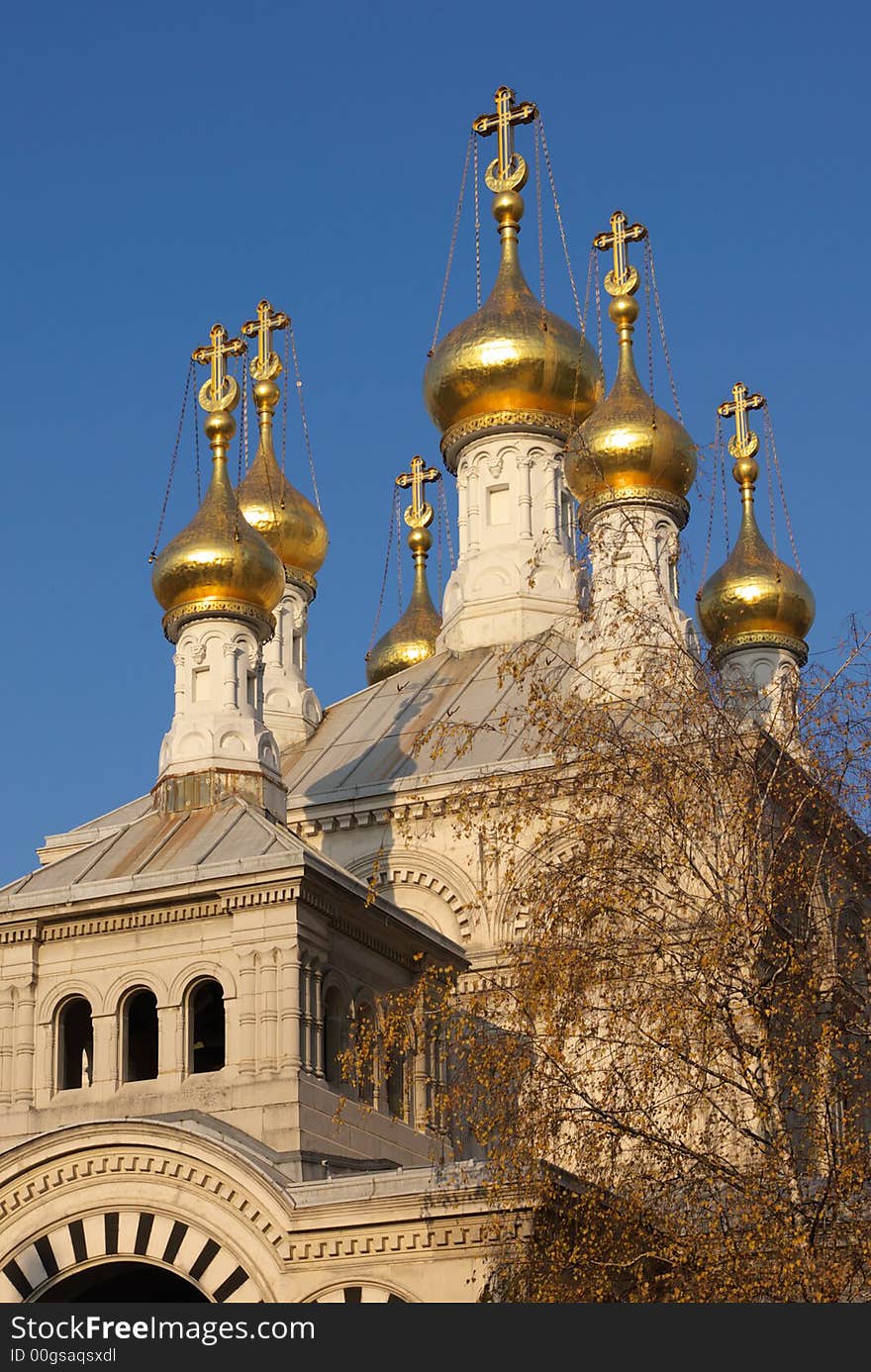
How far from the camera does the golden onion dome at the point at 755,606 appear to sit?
113ft

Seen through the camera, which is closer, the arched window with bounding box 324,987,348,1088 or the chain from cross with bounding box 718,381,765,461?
the arched window with bounding box 324,987,348,1088

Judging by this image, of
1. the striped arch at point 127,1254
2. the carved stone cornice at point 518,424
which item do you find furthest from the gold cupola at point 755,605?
the striped arch at point 127,1254

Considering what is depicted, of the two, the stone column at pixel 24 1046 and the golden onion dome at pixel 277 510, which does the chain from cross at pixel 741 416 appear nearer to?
the golden onion dome at pixel 277 510

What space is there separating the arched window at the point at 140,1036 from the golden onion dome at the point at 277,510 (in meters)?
13.5

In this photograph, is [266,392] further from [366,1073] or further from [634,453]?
[366,1073]

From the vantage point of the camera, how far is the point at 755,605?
34.4m

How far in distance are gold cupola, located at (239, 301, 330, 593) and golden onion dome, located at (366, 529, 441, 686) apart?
3.45 meters

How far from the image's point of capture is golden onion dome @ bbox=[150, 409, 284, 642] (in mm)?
26016

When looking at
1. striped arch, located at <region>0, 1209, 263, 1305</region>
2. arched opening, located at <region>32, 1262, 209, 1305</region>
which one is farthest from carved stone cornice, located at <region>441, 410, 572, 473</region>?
striped arch, located at <region>0, 1209, 263, 1305</region>

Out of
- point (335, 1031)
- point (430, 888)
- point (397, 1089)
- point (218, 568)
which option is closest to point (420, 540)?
point (430, 888)

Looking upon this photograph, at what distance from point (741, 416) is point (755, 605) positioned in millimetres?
3637

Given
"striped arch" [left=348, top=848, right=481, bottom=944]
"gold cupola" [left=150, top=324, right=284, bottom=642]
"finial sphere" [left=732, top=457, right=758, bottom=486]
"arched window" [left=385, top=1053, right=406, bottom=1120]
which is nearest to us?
"arched window" [left=385, top=1053, right=406, bottom=1120]

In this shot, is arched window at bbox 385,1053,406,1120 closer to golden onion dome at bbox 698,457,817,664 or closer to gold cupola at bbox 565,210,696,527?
gold cupola at bbox 565,210,696,527

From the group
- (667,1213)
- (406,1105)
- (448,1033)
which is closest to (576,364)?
(406,1105)
